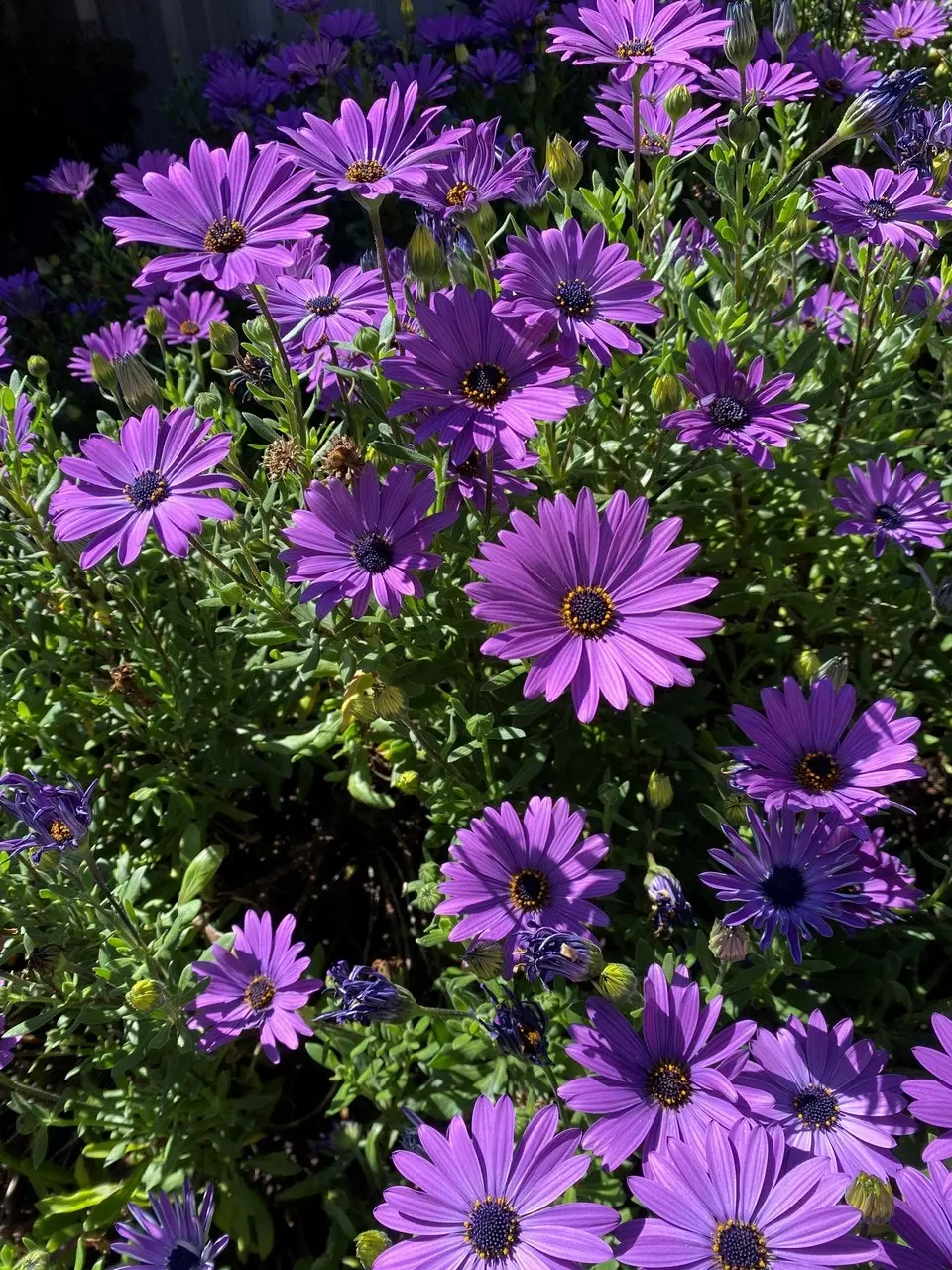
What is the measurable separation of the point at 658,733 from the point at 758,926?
61 cm

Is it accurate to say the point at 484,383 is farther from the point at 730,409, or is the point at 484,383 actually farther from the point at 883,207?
the point at 883,207

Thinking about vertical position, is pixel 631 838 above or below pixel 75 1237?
above

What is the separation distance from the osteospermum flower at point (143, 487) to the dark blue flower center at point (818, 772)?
1195 millimetres

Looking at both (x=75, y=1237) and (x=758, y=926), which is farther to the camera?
(x=75, y=1237)

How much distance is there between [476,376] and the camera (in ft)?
5.77

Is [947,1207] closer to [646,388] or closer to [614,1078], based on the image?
[614,1078]

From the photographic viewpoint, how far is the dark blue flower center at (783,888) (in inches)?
66.1

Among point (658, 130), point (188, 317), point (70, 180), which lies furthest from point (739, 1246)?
point (70, 180)

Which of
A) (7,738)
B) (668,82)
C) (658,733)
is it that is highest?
(668,82)

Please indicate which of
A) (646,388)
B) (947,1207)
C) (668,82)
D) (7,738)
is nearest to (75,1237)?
(7,738)

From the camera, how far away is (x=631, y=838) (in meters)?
2.22

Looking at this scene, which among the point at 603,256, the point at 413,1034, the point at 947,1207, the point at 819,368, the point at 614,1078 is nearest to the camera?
the point at 947,1207

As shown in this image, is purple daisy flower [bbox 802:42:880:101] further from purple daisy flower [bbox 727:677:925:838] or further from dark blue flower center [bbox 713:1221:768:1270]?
dark blue flower center [bbox 713:1221:768:1270]

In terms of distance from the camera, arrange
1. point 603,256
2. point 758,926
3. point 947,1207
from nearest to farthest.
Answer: point 947,1207, point 758,926, point 603,256
